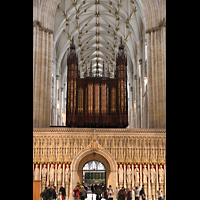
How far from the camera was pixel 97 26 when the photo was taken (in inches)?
1190

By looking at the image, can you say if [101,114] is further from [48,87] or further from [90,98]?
[48,87]

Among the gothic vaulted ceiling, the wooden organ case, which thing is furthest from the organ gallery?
the gothic vaulted ceiling

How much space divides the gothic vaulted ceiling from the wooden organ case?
6516 mm

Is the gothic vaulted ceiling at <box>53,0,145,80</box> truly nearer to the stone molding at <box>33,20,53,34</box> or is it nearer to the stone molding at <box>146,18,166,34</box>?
the stone molding at <box>146,18,166,34</box>

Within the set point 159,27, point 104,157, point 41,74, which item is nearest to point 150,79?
point 159,27

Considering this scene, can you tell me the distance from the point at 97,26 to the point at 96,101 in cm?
1296

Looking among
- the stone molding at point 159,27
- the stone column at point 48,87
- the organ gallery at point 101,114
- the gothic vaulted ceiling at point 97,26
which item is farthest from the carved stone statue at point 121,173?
the gothic vaulted ceiling at point 97,26

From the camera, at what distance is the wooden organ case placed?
63.6 ft

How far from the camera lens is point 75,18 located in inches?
1110

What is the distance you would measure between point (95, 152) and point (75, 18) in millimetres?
16224

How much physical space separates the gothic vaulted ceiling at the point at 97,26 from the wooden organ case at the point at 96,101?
6.52 meters

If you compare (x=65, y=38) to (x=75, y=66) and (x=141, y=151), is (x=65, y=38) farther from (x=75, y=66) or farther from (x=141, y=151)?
(x=141, y=151)
